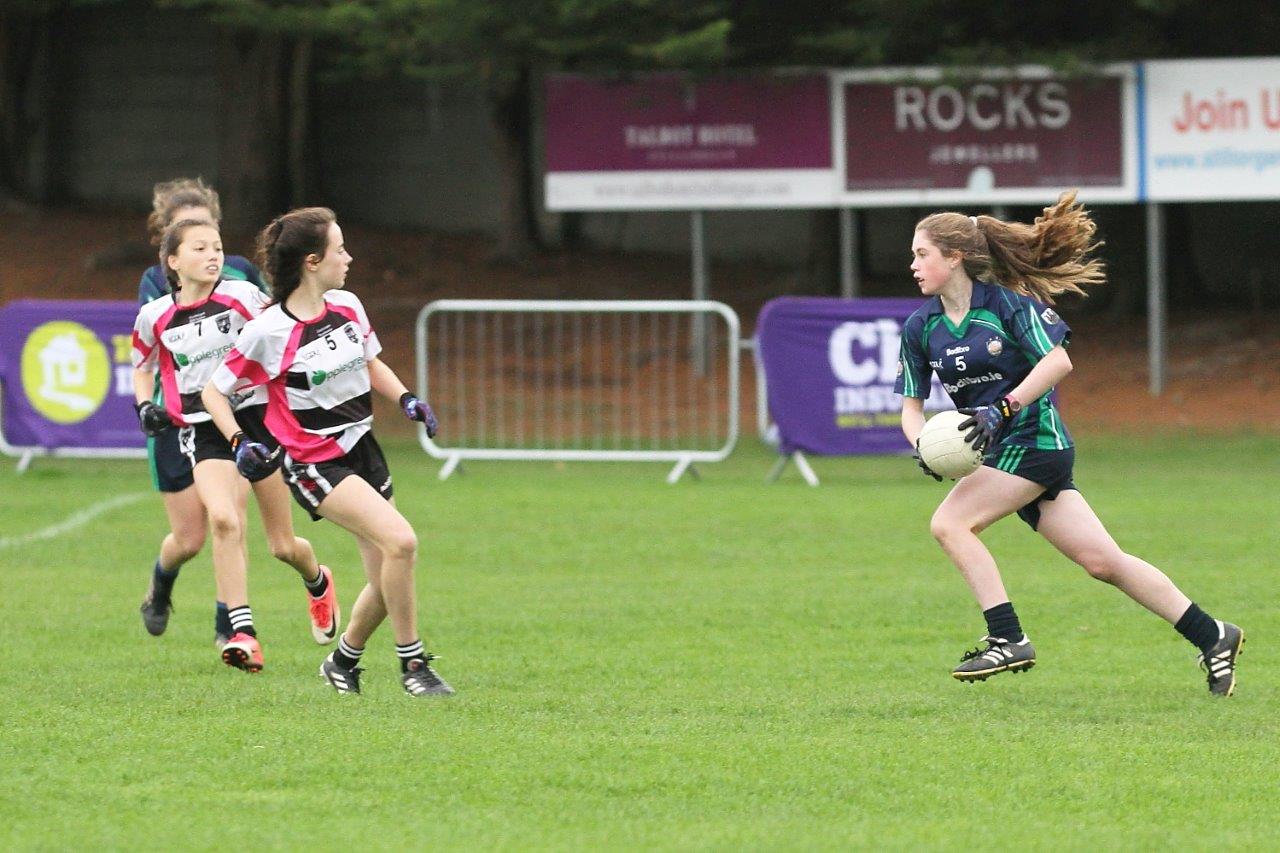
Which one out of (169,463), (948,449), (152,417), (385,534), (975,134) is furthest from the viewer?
(975,134)

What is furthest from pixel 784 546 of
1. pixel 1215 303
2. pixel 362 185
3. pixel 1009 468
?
pixel 362 185

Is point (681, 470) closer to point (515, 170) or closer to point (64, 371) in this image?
point (64, 371)

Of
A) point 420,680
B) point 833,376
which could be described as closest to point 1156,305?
point 833,376

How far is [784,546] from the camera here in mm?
12539

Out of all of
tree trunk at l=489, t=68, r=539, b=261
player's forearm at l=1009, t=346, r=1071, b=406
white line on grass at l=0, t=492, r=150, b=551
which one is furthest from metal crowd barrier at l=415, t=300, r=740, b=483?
player's forearm at l=1009, t=346, r=1071, b=406

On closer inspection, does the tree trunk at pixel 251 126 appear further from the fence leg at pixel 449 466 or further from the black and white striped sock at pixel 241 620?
the black and white striped sock at pixel 241 620

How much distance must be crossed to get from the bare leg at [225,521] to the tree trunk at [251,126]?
19786 millimetres

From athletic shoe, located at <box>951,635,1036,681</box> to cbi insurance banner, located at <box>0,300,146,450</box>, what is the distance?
1052 cm

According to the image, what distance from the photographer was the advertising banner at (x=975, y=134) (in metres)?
20.8

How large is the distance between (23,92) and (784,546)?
20509 mm

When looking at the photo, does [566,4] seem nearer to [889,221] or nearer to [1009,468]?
[889,221]

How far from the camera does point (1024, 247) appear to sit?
743 centimetres

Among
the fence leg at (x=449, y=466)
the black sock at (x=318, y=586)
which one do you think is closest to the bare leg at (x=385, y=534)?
the black sock at (x=318, y=586)

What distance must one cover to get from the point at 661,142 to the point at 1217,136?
18.2ft
